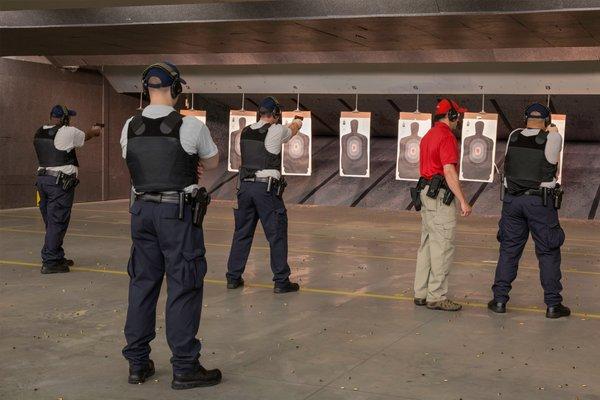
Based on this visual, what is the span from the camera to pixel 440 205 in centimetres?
561

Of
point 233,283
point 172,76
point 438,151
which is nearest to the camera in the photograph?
point 172,76

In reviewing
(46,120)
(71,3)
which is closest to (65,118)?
(71,3)

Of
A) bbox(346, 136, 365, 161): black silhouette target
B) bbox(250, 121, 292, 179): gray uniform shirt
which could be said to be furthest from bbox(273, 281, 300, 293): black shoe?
bbox(346, 136, 365, 161): black silhouette target

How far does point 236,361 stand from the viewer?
13.6 ft

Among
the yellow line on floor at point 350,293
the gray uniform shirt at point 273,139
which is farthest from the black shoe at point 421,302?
the gray uniform shirt at point 273,139

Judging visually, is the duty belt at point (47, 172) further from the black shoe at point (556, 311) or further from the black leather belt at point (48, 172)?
the black shoe at point (556, 311)

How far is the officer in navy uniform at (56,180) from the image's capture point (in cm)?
700

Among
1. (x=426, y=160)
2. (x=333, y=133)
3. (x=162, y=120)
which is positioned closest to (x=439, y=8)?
(x=426, y=160)

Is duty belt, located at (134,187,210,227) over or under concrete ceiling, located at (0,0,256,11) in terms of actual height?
under

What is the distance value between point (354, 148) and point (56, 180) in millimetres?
8962

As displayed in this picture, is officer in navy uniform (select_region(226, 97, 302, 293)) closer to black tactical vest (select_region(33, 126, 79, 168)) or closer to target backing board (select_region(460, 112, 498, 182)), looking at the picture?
black tactical vest (select_region(33, 126, 79, 168))

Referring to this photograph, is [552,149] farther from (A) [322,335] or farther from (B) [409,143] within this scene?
(B) [409,143]

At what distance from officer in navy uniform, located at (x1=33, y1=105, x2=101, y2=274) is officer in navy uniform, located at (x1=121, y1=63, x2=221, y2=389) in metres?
3.46

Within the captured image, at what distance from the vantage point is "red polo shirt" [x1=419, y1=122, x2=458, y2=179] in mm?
5508
